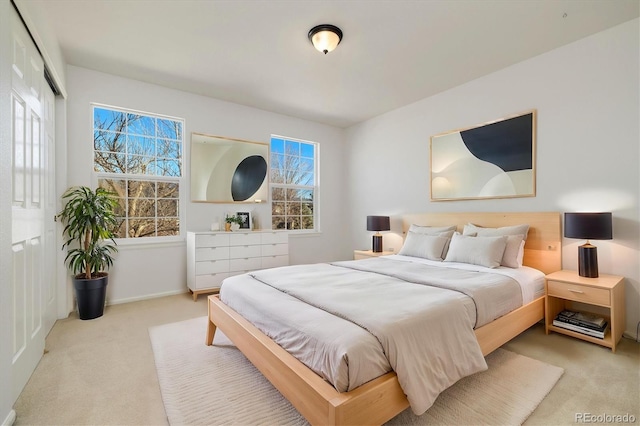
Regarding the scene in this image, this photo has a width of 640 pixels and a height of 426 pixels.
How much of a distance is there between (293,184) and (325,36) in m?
2.77

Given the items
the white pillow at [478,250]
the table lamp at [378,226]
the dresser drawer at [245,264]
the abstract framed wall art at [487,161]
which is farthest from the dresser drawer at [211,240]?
the abstract framed wall art at [487,161]

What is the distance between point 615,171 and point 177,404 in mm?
3862

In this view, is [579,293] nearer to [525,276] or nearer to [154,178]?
[525,276]

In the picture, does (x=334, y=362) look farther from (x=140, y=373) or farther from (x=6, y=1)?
(x=6, y=1)

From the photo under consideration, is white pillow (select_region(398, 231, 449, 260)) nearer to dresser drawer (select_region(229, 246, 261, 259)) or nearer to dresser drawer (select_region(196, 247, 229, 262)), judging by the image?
dresser drawer (select_region(229, 246, 261, 259))

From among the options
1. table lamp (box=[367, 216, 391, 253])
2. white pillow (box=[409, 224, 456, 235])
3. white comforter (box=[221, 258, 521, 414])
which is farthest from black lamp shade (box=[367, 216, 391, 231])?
white comforter (box=[221, 258, 521, 414])

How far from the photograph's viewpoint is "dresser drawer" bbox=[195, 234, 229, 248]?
3.71 metres

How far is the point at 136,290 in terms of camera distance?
369cm

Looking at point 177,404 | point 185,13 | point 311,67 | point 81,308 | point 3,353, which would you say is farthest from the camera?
point 311,67

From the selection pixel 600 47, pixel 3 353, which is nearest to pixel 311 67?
pixel 600 47

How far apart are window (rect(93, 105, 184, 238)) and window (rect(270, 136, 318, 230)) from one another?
1.48 m

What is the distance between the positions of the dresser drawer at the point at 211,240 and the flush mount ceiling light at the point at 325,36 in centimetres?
248

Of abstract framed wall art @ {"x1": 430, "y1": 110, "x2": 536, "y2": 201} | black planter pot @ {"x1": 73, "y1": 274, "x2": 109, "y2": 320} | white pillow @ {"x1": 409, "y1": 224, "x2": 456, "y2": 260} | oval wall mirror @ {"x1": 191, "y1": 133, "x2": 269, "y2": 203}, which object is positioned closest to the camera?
black planter pot @ {"x1": 73, "y1": 274, "x2": 109, "y2": 320}

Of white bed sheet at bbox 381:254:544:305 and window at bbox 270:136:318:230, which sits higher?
window at bbox 270:136:318:230
